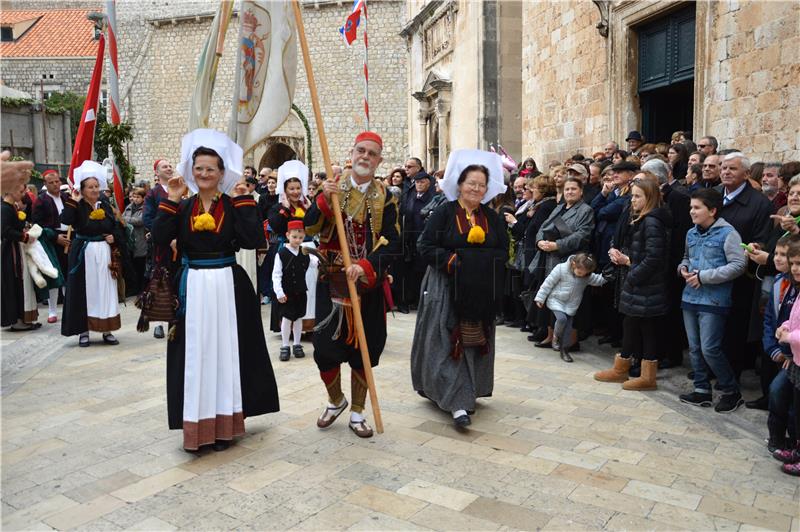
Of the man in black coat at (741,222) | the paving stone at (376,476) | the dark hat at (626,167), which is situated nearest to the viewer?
the paving stone at (376,476)

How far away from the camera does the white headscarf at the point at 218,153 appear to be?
4.23 meters

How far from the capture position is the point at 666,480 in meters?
3.83

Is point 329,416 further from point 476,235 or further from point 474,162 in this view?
point 474,162

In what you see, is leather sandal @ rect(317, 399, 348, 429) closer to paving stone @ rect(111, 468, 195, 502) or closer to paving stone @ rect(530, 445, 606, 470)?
paving stone @ rect(111, 468, 195, 502)

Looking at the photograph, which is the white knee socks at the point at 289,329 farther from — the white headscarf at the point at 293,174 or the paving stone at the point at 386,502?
the paving stone at the point at 386,502

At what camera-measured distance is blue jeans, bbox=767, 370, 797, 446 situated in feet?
13.4

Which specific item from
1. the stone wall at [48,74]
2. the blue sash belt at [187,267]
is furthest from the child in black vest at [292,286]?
the stone wall at [48,74]

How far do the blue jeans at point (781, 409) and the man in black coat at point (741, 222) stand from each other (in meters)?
1.15

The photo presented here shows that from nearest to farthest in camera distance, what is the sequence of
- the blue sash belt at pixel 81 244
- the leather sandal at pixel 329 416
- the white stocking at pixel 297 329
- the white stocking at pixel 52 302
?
1. the leather sandal at pixel 329 416
2. the white stocking at pixel 297 329
3. the blue sash belt at pixel 81 244
4. the white stocking at pixel 52 302

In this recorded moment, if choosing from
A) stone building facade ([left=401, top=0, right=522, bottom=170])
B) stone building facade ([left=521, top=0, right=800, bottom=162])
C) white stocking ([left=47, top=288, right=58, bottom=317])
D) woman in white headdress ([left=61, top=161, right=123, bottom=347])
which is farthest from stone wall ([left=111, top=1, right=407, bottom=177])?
woman in white headdress ([left=61, top=161, right=123, bottom=347])

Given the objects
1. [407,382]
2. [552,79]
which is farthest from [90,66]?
[407,382]

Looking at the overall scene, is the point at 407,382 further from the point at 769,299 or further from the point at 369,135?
the point at 769,299

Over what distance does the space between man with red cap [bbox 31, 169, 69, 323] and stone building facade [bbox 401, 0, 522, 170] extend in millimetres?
10044

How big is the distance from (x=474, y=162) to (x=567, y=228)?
8.08ft
